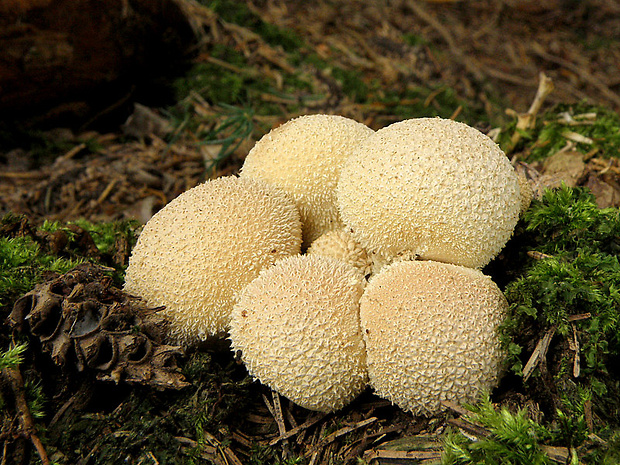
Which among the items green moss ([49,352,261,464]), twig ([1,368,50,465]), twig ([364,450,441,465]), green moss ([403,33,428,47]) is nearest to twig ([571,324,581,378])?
twig ([364,450,441,465])

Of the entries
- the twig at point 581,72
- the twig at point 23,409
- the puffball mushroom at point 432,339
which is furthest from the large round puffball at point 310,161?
the twig at point 581,72

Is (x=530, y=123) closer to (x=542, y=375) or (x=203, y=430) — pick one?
(x=542, y=375)

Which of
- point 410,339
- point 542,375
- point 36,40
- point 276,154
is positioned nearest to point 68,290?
point 276,154

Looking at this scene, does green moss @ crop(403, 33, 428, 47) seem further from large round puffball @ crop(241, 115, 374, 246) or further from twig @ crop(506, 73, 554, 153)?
large round puffball @ crop(241, 115, 374, 246)

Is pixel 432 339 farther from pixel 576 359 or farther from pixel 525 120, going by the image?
pixel 525 120

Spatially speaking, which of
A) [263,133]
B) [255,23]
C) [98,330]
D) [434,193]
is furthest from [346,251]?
[255,23]
